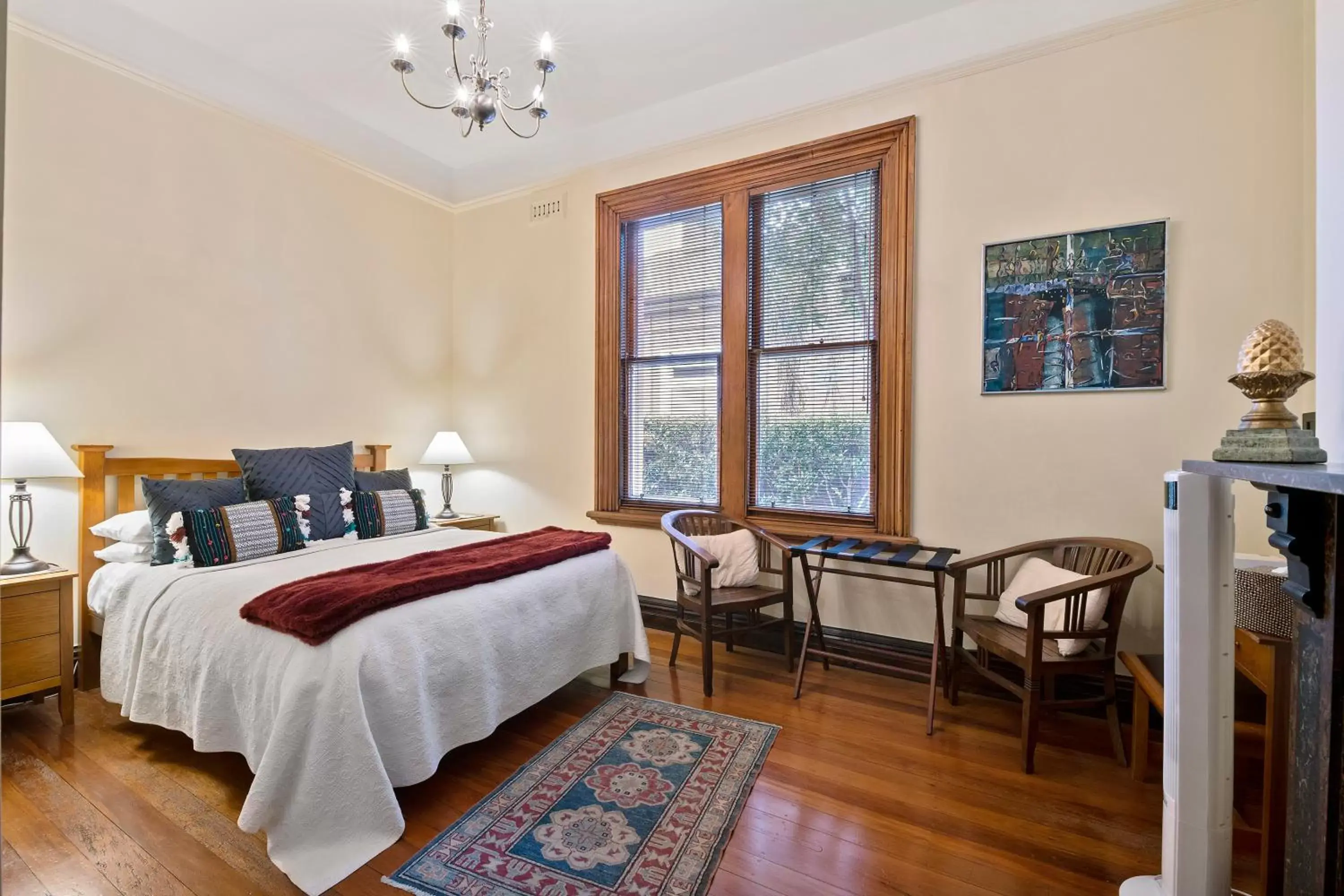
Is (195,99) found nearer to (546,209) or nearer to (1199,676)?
(546,209)

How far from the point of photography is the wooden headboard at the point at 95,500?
9.96 ft

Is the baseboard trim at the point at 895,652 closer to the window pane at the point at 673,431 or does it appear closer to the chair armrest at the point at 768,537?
the chair armrest at the point at 768,537

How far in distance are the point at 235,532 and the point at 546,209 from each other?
2.92m

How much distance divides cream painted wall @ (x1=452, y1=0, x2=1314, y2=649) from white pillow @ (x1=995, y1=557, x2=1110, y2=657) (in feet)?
0.87

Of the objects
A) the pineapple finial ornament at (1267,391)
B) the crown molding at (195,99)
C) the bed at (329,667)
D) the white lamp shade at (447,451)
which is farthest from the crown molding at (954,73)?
the bed at (329,667)

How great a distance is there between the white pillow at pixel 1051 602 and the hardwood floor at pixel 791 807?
0.46 metres

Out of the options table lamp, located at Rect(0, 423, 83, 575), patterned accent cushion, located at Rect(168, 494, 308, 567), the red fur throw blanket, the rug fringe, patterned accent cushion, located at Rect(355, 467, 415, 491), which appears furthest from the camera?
patterned accent cushion, located at Rect(355, 467, 415, 491)

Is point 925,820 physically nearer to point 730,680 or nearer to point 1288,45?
point 730,680

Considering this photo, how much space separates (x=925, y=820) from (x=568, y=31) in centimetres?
392

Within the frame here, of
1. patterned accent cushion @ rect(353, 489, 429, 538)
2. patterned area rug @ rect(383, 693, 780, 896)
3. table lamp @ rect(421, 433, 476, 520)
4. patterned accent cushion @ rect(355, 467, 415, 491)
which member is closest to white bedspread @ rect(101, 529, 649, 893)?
patterned area rug @ rect(383, 693, 780, 896)

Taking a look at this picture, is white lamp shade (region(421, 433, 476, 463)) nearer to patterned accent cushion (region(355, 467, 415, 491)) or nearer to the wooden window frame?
patterned accent cushion (region(355, 467, 415, 491))

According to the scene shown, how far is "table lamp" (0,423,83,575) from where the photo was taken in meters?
2.70

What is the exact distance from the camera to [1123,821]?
7.21 feet

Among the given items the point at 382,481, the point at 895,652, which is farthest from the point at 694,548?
the point at 382,481
